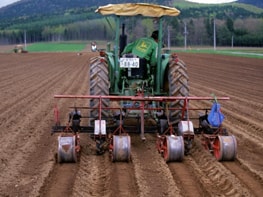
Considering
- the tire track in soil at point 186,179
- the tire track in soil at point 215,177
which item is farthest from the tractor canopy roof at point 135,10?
the tire track in soil at point 186,179

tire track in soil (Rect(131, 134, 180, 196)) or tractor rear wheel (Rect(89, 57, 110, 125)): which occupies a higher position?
tractor rear wheel (Rect(89, 57, 110, 125))

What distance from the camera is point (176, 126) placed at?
918 cm

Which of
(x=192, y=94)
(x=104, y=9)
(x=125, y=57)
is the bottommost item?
(x=192, y=94)

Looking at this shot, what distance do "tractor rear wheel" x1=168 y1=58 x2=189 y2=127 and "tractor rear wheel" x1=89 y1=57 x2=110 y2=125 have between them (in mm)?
1158

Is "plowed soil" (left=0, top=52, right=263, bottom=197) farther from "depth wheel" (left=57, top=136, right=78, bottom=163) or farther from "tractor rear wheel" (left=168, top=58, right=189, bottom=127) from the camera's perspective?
"tractor rear wheel" (left=168, top=58, right=189, bottom=127)

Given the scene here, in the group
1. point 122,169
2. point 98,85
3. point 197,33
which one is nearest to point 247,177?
point 122,169

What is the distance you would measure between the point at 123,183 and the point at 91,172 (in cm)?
75

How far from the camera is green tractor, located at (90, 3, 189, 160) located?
9.12 m

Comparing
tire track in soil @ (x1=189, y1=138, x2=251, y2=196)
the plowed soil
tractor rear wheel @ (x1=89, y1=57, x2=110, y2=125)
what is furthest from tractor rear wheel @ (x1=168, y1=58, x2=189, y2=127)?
tractor rear wheel @ (x1=89, y1=57, x2=110, y2=125)

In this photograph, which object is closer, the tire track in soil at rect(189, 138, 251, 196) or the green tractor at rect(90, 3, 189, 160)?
the tire track in soil at rect(189, 138, 251, 196)

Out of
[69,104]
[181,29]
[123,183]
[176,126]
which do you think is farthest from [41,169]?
[181,29]

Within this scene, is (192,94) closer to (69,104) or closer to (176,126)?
(69,104)

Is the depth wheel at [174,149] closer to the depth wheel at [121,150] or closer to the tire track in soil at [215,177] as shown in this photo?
the tire track in soil at [215,177]

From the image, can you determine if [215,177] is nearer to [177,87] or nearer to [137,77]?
[177,87]
